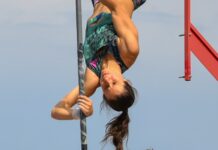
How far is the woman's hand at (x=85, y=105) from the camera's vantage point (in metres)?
7.47

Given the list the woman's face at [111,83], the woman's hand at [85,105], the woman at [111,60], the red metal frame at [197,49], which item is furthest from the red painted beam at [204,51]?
the woman's hand at [85,105]

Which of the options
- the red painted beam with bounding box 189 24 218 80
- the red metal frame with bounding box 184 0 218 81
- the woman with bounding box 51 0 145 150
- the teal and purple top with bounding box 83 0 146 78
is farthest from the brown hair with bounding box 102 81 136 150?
the red painted beam with bounding box 189 24 218 80

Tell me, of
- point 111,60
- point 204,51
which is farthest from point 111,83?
point 204,51

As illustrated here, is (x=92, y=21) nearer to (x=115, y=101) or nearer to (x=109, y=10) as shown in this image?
(x=109, y=10)

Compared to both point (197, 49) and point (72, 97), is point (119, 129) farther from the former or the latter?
point (197, 49)

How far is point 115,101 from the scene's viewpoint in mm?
7707

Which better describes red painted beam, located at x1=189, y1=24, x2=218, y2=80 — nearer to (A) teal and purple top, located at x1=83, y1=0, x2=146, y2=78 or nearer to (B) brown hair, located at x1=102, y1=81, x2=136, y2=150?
(A) teal and purple top, located at x1=83, y1=0, x2=146, y2=78

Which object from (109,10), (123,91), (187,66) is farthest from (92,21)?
(187,66)

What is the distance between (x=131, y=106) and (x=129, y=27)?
61 centimetres

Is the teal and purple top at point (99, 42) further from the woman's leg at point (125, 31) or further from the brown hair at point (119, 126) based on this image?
the brown hair at point (119, 126)

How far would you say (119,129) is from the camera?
789 centimetres

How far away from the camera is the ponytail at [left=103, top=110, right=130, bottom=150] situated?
7.88 meters

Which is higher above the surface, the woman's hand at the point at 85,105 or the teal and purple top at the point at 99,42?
the teal and purple top at the point at 99,42

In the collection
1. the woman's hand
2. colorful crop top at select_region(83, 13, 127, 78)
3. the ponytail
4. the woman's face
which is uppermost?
colorful crop top at select_region(83, 13, 127, 78)
